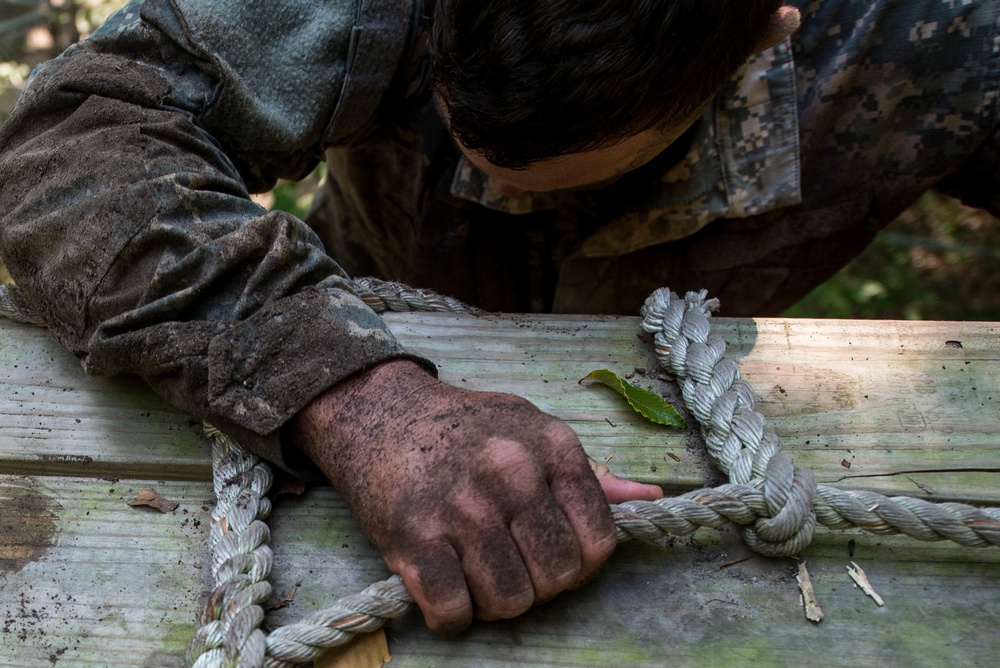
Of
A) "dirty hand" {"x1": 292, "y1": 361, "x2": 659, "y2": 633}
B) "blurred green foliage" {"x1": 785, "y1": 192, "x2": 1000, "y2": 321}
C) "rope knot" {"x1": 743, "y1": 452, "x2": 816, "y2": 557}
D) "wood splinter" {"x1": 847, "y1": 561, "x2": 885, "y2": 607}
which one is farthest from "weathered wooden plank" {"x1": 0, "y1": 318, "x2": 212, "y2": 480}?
"blurred green foliage" {"x1": 785, "y1": 192, "x2": 1000, "y2": 321}

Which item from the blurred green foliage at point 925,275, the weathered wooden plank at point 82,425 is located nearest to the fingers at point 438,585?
the weathered wooden plank at point 82,425

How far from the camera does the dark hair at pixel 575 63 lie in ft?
3.03

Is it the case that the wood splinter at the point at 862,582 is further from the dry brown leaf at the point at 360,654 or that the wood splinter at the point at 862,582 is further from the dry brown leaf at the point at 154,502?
the dry brown leaf at the point at 154,502

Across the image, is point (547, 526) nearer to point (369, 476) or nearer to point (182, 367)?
point (369, 476)

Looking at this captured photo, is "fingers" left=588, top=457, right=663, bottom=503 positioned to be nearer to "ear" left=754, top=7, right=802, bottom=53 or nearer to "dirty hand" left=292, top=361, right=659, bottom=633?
"dirty hand" left=292, top=361, right=659, bottom=633

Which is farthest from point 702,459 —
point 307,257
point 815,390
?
point 307,257

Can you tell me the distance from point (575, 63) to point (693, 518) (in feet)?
1.81

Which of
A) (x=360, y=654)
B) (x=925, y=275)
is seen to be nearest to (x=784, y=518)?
(x=360, y=654)

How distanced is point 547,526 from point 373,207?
1297 mm

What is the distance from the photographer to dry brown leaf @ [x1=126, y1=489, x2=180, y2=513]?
956mm

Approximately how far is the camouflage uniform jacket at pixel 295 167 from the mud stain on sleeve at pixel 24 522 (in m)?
0.18

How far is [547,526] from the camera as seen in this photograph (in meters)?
0.81

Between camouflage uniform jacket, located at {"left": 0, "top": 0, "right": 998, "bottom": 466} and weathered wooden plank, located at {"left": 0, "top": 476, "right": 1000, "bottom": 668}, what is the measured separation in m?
0.15

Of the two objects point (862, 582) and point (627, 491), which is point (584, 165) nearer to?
point (627, 491)
